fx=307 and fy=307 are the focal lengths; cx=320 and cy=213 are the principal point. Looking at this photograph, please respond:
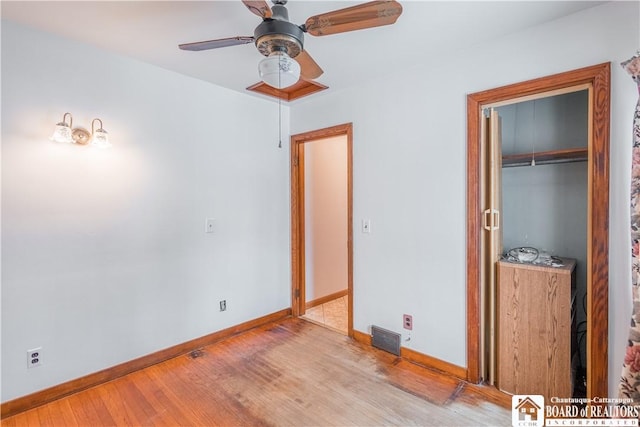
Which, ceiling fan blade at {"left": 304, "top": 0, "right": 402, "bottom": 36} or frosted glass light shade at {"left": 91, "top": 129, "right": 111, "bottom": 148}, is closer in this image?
ceiling fan blade at {"left": 304, "top": 0, "right": 402, "bottom": 36}

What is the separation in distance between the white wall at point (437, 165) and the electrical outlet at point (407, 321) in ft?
0.12

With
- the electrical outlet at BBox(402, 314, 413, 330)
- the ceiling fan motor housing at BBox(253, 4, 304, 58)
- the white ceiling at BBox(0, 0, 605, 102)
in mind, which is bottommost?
the electrical outlet at BBox(402, 314, 413, 330)

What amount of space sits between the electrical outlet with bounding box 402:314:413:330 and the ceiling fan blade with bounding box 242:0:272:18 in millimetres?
2303

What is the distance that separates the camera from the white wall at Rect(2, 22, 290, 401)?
191 cm

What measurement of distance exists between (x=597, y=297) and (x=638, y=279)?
337 mm

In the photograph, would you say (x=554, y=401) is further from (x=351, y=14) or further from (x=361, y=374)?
(x=351, y=14)

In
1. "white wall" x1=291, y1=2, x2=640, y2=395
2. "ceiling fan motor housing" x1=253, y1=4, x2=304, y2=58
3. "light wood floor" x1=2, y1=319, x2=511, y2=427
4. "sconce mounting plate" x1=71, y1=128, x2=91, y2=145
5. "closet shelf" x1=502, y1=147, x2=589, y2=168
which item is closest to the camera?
"ceiling fan motor housing" x1=253, y1=4, x2=304, y2=58

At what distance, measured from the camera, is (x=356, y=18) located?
134 cm

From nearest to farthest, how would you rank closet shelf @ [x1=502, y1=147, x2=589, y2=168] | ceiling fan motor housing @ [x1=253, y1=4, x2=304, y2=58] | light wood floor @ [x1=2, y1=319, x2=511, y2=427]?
ceiling fan motor housing @ [x1=253, y1=4, x2=304, y2=58] < light wood floor @ [x1=2, y1=319, x2=511, y2=427] < closet shelf @ [x1=502, y1=147, x2=589, y2=168]

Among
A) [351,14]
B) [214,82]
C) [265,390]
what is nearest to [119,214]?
[214,82]

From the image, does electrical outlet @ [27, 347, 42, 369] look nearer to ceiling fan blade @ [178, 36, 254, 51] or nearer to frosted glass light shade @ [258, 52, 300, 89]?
ceiling fan blade @ [178, 36, 254, 51]

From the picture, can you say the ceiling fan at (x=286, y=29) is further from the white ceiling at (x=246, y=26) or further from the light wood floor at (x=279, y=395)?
the light wood floor at (x=279, y=395)

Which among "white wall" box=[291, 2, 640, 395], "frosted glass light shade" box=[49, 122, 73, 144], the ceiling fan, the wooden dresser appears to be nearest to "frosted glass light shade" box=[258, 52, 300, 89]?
the ceiling fan

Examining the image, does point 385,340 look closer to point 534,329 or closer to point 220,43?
→ point 534,329
